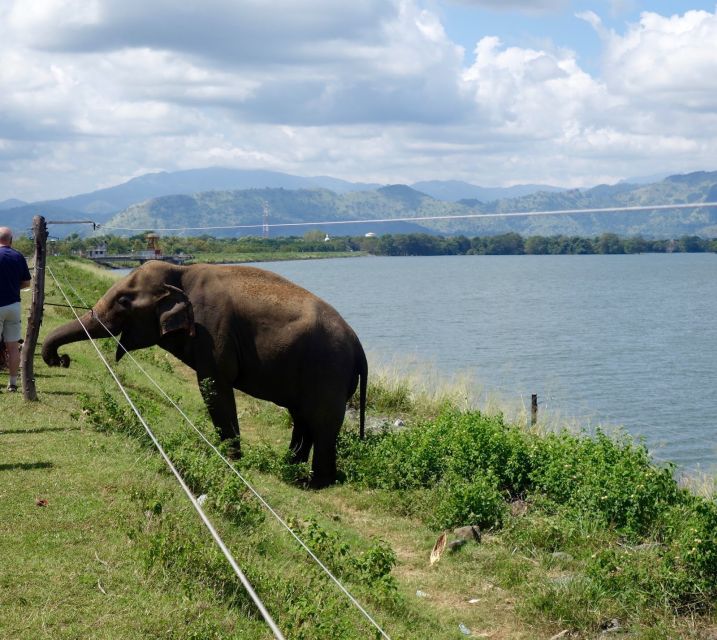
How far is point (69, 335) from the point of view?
1259 centimetres

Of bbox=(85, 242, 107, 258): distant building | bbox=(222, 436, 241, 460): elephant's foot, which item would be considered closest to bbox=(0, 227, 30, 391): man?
bbox=(222, 436, 241, 460): elephant's foot

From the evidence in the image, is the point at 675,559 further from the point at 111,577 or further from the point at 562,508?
the point at 111,577

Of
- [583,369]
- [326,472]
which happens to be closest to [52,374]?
[326,472]

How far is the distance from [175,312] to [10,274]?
2351mm

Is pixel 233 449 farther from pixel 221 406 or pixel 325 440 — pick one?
pixel 325 440

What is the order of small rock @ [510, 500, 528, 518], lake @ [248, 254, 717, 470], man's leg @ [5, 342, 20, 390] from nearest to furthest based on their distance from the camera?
small rock @ [510, 500, 528, 518] < man's leg @ [5, 342, 20, 390] < lake @ [248, 254, 717, 470]

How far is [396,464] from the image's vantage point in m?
11.9

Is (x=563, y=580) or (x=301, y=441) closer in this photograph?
(x=563, y=580)

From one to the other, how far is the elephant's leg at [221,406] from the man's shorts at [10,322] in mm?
2666

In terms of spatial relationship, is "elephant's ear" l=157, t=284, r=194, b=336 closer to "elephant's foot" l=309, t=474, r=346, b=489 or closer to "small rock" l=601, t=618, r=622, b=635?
"elephant's foot" l=309, t=474, r=346, b=489

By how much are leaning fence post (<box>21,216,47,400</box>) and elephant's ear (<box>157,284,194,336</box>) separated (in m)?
1.77

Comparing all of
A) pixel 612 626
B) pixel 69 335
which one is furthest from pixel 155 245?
pixel 612 626

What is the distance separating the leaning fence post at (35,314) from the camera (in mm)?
12414

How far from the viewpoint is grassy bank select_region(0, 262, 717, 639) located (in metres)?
6.56
